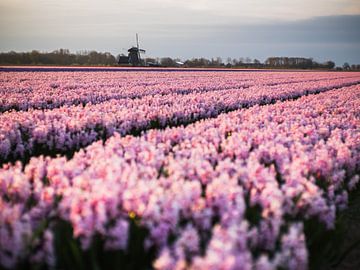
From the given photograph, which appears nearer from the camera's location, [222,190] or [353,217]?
[222,190]

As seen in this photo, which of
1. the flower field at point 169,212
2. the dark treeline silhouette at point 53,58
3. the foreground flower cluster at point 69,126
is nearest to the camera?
the flower field at point 169,212

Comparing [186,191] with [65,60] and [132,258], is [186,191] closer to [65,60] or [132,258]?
[132,258]

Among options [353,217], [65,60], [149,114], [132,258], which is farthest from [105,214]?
[65,60]

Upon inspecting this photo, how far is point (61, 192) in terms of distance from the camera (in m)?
3.16

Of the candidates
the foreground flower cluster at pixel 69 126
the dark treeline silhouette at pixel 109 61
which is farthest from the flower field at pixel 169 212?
the dark treeline silhouette at pixel 109 61

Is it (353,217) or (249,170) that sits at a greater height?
(249,170)

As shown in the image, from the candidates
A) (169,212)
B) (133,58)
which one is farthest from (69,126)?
(133,58)

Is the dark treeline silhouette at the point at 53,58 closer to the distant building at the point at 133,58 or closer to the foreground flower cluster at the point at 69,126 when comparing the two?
the distant building at the point at 133,58

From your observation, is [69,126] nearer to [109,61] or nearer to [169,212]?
[169,212]

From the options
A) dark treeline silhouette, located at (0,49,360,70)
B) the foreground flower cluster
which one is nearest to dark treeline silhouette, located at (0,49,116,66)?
dark treeline silhouette, located at (0,49,360,70)

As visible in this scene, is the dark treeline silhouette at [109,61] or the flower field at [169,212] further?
the dark treeline silhouette at [109,61]

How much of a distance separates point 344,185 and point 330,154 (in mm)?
499

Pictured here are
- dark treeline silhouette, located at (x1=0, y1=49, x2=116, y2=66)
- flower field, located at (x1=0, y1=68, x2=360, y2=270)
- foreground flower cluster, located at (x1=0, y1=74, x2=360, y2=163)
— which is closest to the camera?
flower field, located at (x1=0, y1=68, x2=360, y2=270)

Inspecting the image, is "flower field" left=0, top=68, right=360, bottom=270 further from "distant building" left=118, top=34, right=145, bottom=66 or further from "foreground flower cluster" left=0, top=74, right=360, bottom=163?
"distant building" left=118, top=34, right=145, bottom=66
